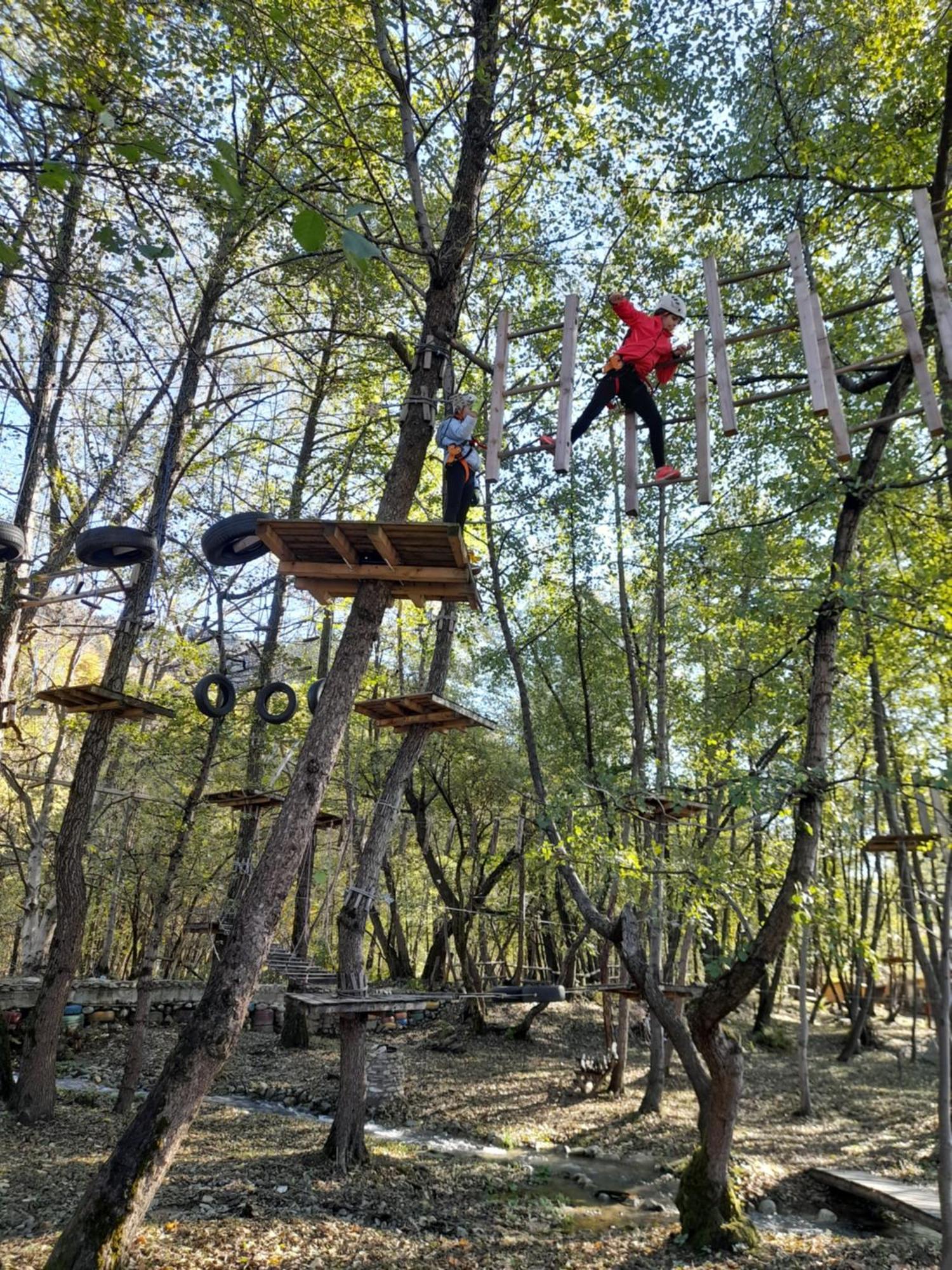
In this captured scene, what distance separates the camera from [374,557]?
18.8 ft

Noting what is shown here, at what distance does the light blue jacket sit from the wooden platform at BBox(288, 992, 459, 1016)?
16.0ft

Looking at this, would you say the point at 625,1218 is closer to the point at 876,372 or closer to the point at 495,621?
the point at 876,372

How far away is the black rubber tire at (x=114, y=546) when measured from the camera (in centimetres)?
705

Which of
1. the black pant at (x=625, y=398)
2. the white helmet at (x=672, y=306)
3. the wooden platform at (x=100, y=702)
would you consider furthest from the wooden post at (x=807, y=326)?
the wooden platform at (x=100, y=702)

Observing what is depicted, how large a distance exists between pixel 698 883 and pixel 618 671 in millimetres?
6835

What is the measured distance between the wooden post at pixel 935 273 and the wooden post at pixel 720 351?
105cm

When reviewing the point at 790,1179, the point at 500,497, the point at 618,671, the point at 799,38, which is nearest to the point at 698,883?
the point at 790,1179

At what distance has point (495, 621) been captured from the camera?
56.9ft

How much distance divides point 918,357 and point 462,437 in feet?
10.7

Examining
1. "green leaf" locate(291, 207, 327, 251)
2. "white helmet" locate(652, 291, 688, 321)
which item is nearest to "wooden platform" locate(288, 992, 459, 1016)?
"white helmet" locate(652, 291, 688, 321)

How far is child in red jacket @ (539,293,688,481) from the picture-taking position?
5379 mm

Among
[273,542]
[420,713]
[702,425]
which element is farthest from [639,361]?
[420,713]

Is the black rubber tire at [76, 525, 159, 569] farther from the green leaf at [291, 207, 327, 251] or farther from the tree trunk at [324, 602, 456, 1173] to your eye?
the green leaf at [291, 207, 327, 251]

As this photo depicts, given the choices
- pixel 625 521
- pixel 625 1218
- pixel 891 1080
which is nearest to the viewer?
pixel 625 1218
